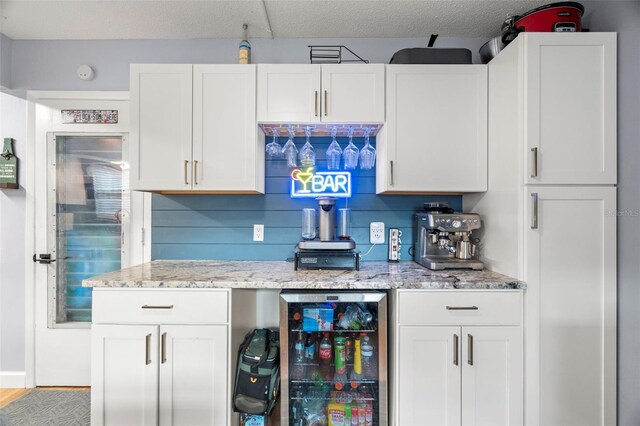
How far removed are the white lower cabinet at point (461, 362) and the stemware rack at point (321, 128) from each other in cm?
112

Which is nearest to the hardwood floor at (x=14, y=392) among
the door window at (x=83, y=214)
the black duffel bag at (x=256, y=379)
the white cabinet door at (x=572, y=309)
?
the door window at (x=83, y=214)

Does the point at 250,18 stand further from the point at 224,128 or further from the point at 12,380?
the point at 12,380

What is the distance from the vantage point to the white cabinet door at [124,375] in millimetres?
1455

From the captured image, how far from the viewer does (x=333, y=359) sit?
167 cm

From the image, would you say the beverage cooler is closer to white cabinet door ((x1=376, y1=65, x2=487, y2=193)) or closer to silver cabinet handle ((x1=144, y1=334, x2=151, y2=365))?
silver cabinet handle ((x1=144, y1=334, x2=151, y2=365))

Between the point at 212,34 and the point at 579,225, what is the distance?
262 centimetres

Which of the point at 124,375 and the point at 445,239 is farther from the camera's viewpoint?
the point at 445,239

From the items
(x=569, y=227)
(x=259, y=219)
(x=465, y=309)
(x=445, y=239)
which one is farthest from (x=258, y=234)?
(x=569, y=227)

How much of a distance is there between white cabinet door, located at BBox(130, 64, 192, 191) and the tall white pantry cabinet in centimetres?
193

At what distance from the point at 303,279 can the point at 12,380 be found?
8.10ft

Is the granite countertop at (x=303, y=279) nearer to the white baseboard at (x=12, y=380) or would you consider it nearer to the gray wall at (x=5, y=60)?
the white baseboard at (x=12, y=380)

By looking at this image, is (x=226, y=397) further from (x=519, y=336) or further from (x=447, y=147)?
(x=447, y=147)

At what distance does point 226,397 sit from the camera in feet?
4.80

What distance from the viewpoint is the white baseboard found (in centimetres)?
211
